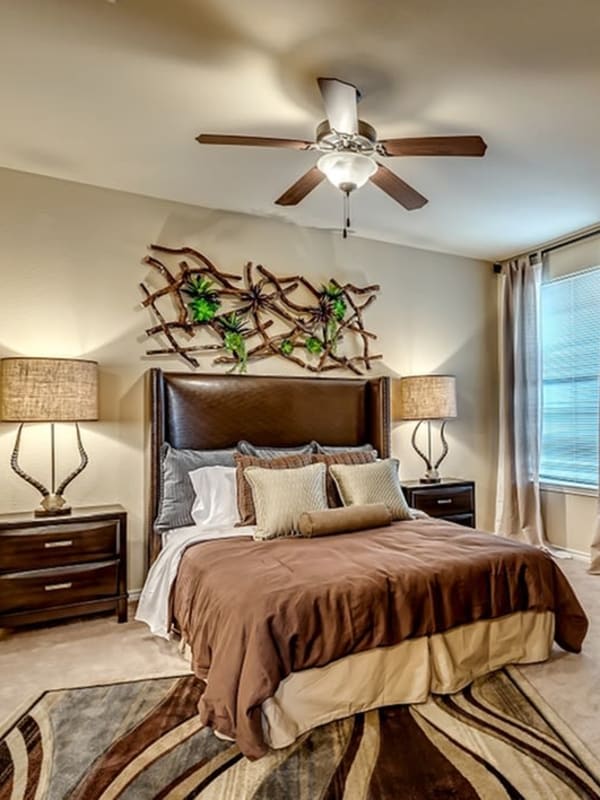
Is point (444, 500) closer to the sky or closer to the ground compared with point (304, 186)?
closer to the ground

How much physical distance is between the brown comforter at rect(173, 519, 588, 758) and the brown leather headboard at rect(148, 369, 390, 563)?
982 mm

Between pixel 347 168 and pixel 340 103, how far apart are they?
1.06ft

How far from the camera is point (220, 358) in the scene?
3.84m

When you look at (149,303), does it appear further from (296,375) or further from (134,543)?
(134,543)

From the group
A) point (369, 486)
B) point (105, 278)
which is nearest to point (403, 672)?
point (369, 486)

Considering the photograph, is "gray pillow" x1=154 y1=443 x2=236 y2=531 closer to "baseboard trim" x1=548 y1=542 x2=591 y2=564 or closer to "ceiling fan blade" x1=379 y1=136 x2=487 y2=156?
"ceiling fan blade" x1=379 y1=136 x2=487 y2=156

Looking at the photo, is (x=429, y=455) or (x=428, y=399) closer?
(x=428, y=399)

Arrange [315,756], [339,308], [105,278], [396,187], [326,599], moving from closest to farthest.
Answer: [315,756] → [326,599] → [396,187] → [105,278] → [339,308]

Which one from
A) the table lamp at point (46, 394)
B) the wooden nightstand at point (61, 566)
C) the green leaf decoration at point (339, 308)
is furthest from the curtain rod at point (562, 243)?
the wooden nightstand at point (61, 566)

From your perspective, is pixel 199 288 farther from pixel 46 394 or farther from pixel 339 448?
pixel 339 448

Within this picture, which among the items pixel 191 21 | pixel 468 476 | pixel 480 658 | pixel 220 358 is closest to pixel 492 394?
pixel 468 476

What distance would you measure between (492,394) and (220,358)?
2863mm

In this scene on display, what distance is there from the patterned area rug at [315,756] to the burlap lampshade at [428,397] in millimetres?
2334

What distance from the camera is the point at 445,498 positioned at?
13.7 feet
